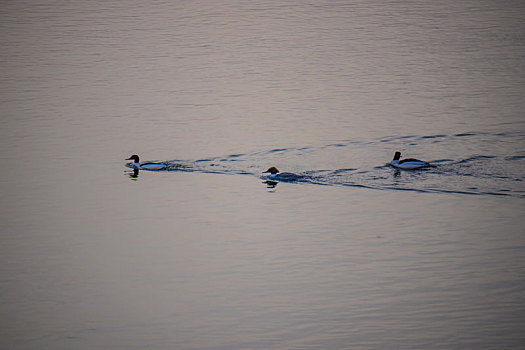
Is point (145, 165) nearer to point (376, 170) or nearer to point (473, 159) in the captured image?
point (376, 170)

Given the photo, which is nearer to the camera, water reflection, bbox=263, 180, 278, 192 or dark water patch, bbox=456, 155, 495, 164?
water reflection, bbox=263, 180, 278, 192

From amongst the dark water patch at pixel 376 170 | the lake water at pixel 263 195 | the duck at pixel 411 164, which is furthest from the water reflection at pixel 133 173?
the duck at pixel 411 164

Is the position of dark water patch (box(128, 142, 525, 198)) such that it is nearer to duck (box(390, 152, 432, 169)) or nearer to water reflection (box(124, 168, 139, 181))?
duck (box(390, 152, 432, 169))

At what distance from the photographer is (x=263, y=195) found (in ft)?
65.5

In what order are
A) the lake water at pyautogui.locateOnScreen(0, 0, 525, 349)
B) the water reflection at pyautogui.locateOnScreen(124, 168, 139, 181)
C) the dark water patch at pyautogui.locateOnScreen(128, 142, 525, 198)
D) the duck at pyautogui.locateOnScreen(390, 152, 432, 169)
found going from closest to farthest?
the lake water at pyautogui.locateOnScreen(0, 0, 525, 349) → the dark water patch at pyautogui.locateOnScreen(128, 142, 525, 198) → the duck at pyautogui.locateOnScreen(390, 152, 432, 169) → the water reflection at pyautogui.locateOnScreen(124, 168, 139, 181)

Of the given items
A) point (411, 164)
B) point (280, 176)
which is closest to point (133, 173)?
point (280, 176)

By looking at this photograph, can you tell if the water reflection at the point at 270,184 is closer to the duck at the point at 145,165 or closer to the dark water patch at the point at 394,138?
the duck at the point at 145,165

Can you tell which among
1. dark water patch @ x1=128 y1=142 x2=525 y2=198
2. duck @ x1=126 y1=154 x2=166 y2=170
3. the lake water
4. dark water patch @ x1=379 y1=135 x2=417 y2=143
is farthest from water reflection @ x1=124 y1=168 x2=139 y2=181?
dark water patch @ x1=379 y1=135 x2=417 y2=143

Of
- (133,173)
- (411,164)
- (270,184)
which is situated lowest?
(270,184)

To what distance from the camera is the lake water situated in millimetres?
13383

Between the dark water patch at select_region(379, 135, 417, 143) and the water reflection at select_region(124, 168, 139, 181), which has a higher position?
the dark water patch at select_region(379, 135, 417, 143)

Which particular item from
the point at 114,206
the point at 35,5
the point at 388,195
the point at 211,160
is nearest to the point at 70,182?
the point at 114,206

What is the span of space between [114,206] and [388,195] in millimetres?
7106

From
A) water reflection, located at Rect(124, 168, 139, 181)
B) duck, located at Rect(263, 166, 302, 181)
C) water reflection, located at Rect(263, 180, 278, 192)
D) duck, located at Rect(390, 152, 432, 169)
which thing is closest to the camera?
water reflection, located at Rect(263, 180, 278, 192)
